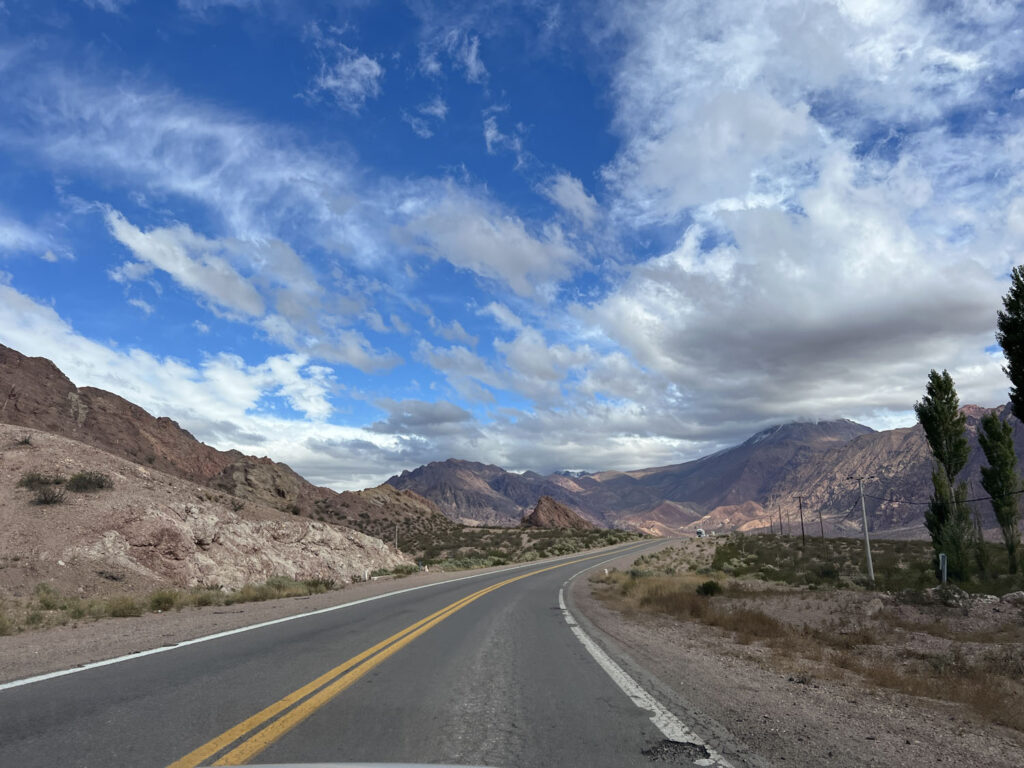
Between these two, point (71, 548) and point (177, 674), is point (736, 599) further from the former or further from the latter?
point (71, 548)

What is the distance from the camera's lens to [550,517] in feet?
504

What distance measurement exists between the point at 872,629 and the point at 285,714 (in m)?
15.7

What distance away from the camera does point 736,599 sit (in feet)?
75.2

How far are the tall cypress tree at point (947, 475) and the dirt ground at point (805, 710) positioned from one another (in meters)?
23.5

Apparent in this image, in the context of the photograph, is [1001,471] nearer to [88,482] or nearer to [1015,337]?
[1015,337]

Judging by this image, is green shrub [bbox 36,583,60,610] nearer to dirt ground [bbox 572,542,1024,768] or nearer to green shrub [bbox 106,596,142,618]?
green shrub [bbox 106,596,142,618]

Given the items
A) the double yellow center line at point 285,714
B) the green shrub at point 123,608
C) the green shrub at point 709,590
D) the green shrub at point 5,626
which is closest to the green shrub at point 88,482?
the green shrub at point 123,608

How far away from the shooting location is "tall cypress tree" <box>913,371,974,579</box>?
32.2m

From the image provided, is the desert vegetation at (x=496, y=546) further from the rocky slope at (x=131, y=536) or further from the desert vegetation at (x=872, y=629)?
the desert vegetation at (x=872, y=629)

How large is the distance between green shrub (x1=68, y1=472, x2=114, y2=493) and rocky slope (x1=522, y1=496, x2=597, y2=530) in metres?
121

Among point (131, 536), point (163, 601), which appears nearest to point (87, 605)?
point (163, 601)

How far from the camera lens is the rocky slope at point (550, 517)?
484 ft

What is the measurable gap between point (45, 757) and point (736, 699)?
654 cm

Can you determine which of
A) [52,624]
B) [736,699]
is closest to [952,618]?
[736,699]
